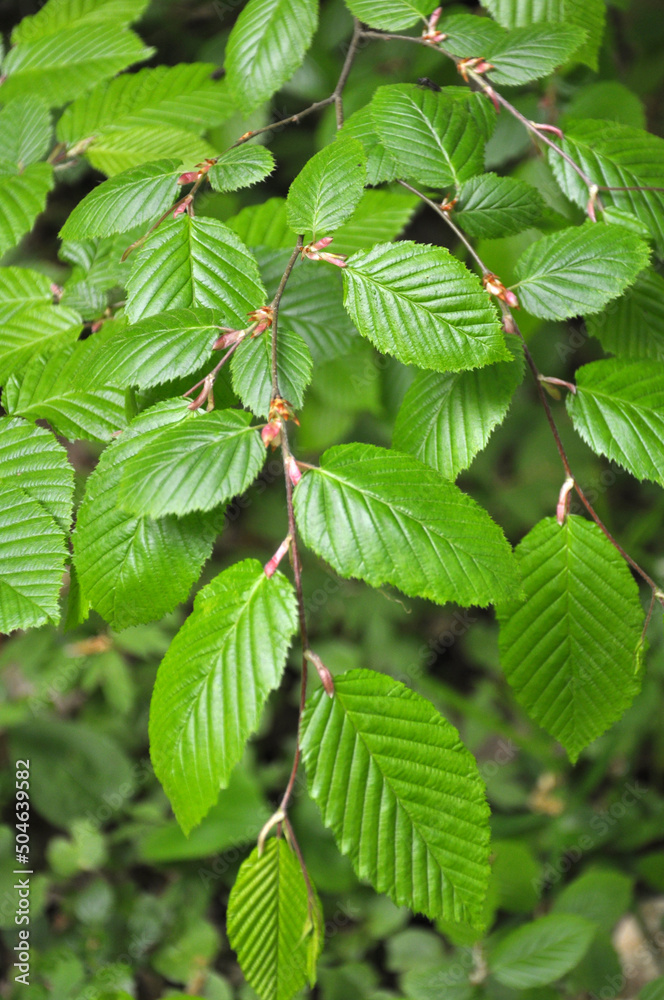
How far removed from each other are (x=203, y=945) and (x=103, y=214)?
176 centimetres

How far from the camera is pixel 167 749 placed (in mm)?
599

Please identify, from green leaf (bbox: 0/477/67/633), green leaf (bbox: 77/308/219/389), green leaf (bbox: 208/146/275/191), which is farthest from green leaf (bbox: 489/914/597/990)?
green leaf (bbox: 208/146/275/191)

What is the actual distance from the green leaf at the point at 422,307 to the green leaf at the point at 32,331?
0.41 meters

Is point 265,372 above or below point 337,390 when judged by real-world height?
above

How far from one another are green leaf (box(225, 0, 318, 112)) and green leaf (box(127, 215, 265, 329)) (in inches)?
13.6

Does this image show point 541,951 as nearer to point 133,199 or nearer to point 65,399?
point 65,399

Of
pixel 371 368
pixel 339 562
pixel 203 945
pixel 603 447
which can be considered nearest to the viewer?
pixel 339 562

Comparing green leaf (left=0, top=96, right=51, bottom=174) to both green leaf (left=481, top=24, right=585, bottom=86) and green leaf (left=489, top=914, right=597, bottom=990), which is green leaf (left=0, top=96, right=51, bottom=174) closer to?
green leaf (left=481, top=24, right=585, bottom=86)

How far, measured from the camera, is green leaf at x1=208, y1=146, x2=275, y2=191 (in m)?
0.75

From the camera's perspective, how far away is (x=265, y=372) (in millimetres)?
667

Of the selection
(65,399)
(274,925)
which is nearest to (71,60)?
(65,399)

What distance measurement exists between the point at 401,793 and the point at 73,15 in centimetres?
132

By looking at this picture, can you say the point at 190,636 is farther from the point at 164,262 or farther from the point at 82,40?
the point at 82,40

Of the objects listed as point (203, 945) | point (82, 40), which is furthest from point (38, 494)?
point (203, 945)
